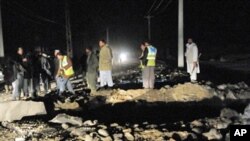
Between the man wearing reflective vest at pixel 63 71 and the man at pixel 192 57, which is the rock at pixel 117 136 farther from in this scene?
the man at pixel 192 57

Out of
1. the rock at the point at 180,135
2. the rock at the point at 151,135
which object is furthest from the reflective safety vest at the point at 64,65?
the rock at the point at 180,135

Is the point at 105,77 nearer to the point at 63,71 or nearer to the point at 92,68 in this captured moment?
the point at 92,68

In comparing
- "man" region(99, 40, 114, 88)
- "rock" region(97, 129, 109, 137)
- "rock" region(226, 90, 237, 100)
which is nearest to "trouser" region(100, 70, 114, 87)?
"man" region(99, 40, 114, 88)

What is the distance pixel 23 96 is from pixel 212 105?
6.56 m

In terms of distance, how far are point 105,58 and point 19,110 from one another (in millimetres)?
3966

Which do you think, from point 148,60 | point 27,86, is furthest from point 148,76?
point 27,86

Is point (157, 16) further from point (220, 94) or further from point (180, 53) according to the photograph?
point (220, 94)

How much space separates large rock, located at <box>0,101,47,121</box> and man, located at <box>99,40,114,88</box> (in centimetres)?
344

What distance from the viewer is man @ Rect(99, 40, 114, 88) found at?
1366 cm

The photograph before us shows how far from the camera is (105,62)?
13.8 m

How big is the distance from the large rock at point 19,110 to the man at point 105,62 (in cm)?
344

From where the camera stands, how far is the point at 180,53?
910 inches

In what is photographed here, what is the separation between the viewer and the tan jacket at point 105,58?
13.7m

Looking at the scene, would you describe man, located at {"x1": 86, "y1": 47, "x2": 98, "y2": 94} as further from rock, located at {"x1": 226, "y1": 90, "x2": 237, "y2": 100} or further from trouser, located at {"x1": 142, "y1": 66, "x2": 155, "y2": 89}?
rock, located at {"x1": 226, "y1": 90, "x2": 237, "y2": 100}
